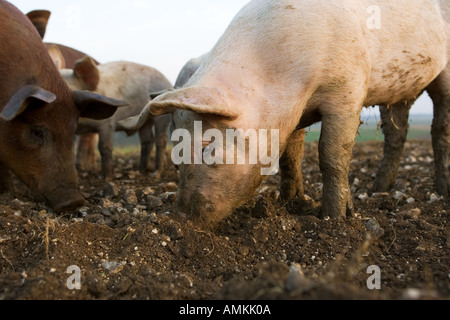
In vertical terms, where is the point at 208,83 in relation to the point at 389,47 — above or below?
below

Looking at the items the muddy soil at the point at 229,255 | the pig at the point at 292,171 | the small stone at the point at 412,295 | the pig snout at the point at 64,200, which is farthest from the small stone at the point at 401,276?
the pig snout at the point at 64,200

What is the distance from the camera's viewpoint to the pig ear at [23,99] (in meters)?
3.99

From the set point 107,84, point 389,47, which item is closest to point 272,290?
point 389,47

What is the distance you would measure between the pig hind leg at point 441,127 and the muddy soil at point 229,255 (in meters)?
0.89

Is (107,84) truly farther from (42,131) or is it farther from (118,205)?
(118,205)

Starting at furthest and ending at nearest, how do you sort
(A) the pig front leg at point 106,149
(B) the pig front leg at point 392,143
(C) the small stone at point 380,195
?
1. (A) the pig front leg at point 106,149
2. (B) the pig front leg at point 392,143
3. (C) the small stone at point 380,195

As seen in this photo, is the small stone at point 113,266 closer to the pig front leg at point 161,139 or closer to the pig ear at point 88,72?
the pig ear at point 88,72

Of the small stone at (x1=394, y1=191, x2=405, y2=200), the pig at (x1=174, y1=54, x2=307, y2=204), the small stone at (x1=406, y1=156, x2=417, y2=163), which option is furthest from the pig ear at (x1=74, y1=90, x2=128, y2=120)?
the small stone at (x1=406, y1=156, x2=417, y2=163)

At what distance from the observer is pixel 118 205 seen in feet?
15.0

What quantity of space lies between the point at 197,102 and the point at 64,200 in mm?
2163

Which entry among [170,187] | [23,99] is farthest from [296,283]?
[170,187]
